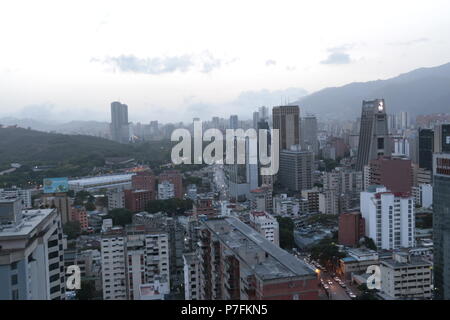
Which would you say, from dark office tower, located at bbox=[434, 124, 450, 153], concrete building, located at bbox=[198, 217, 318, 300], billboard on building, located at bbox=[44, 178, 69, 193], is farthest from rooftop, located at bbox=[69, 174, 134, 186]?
concrete building, located at bbox=[198, 217, 318, 300]

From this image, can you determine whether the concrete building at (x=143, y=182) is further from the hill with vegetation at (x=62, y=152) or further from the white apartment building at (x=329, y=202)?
the white apartment building at (x=329, y=202)

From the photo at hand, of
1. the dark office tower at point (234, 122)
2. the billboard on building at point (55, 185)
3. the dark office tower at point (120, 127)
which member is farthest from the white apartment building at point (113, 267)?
the dark office tower at point (120, 127)

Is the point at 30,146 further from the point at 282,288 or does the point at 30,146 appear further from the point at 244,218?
the point at 282,288

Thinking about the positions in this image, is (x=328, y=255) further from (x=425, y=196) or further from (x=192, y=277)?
(x=425, y=196)

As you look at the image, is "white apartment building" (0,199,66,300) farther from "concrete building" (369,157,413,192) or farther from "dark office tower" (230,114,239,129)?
"dark office tower" (230,114,239,129)

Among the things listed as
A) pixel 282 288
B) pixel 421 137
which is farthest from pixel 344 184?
pixel 282 288
